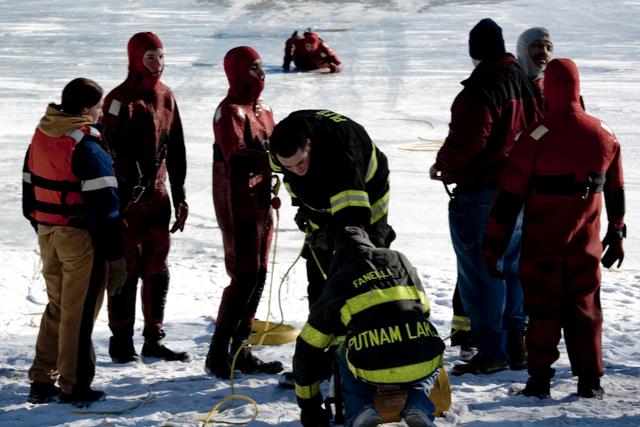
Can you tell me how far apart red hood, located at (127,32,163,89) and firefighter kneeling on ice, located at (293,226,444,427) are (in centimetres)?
202

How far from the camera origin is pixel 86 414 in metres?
4.81

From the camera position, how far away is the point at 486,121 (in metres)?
5.09

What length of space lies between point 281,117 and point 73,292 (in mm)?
9219

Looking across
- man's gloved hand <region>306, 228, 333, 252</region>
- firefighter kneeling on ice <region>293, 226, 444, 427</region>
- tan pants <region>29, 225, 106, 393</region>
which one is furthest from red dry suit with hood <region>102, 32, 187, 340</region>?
firefighter kneeling on ice <region>293, 226, 444, 427</region>

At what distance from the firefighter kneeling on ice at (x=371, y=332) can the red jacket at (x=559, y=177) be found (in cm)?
89

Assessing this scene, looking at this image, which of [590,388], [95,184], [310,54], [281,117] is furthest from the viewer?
[310,54]

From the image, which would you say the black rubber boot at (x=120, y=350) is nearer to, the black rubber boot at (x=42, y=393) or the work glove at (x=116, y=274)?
the black rubber boot at (x=42, y=393)

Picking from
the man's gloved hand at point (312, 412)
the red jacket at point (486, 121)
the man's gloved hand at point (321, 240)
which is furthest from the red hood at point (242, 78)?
the man's gloved hand at point (312, 412)

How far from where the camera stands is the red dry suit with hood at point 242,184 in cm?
534

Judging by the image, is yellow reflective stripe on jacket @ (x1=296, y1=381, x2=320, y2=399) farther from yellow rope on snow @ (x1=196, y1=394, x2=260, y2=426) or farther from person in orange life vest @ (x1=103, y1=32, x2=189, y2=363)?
person in orange life vest @ (x1=103, y1=32, x2=189, y2=363)

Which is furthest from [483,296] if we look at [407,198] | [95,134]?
[407,198]

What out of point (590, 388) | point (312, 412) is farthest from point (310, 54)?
point (312, 412)

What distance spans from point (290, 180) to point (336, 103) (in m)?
10.5

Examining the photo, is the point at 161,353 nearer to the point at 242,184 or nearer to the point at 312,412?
the point at 242,184
